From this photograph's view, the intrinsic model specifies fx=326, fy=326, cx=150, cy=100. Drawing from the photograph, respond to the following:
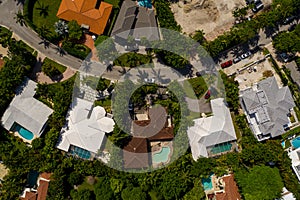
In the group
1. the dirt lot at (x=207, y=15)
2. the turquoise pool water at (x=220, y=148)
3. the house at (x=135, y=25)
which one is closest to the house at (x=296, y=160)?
the turquoise pool water at (x=220, y=148)

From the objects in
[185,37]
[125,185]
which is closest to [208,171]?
[125,185]

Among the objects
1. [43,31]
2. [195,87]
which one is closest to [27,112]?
[43,31]

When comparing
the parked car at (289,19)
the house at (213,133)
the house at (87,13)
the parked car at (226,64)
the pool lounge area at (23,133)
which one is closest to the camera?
the house at (87,13)

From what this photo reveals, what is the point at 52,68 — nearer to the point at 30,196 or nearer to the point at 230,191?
the point at 30,196

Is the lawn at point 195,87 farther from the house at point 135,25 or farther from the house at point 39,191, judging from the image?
the house at point 39,191

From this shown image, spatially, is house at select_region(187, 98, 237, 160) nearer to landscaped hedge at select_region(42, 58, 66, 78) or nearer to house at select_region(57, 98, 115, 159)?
house at select_region(57, 98, 115, 159)

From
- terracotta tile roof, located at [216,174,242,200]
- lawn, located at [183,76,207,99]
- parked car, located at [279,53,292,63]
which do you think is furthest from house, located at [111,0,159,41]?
terracotta tile roof, located at [216,174,242,200]

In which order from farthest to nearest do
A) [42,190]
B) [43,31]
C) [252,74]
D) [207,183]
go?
1. [252,74]
2. [207,183]
3. [43,31]
4. [42,190]
